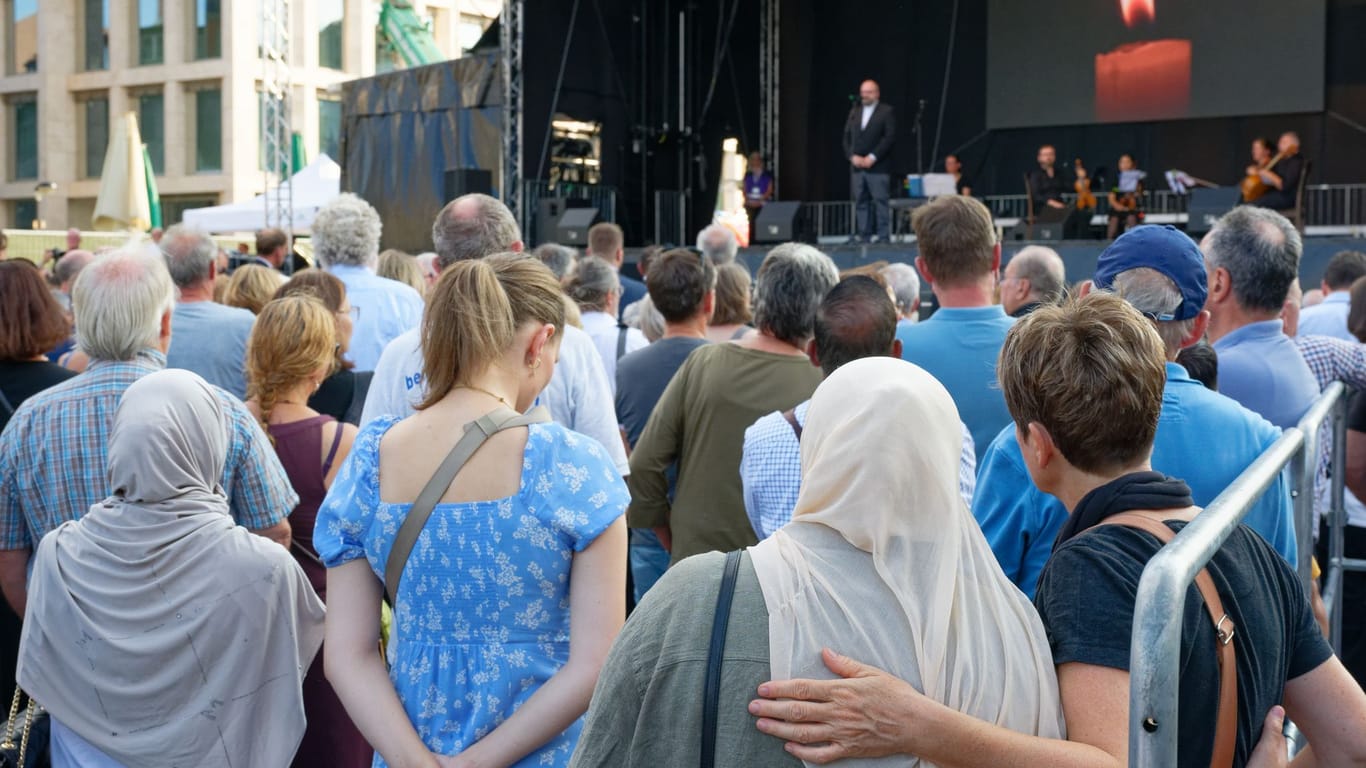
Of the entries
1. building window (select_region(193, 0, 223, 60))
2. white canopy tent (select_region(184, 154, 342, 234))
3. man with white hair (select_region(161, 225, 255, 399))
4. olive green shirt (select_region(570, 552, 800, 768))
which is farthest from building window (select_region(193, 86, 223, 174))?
olive green shirt (select_region(570, 552, 800, 768))

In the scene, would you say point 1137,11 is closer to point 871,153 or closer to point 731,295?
point 871,153

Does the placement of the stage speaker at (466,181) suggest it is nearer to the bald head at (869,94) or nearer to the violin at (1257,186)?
the bald head at (869,94)

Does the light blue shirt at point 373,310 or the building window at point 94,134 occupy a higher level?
the building window at point 94,134

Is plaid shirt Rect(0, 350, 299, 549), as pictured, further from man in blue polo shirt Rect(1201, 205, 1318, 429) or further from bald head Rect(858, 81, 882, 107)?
bald head Rect(858, 81, 882, 107)

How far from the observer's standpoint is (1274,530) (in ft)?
7.77

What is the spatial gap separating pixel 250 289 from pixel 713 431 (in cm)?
231

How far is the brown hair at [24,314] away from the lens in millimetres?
3564

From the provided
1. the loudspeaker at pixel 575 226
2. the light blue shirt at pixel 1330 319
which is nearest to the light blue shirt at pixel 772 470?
the light blue shirt at pixel 1330 319

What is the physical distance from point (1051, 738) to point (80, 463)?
2.31 m

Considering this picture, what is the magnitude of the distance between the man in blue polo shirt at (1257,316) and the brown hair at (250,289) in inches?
131

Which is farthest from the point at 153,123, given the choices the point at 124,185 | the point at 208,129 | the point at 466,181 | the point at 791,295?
the point at 791,295

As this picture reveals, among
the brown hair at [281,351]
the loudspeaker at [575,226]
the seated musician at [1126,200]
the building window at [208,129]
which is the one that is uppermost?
the building window at [208,129]

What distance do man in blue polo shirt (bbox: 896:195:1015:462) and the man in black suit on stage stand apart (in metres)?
10.9

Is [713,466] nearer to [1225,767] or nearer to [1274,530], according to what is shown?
[1274,530]
